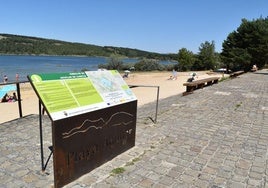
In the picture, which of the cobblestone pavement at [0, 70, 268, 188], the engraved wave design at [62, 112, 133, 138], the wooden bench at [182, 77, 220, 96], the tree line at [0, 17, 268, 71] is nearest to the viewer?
the engraved wave design at [62, 112, 133, 138]

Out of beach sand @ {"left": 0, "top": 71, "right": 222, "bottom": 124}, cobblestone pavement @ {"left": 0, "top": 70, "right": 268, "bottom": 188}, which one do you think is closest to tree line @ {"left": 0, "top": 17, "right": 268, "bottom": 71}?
beach sand @ {"left": 0, "top": 71, "right": 222, "bottom": 124}

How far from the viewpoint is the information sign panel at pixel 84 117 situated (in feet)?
9.32

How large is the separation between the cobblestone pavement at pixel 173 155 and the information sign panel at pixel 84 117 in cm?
19

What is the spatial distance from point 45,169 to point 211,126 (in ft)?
11.9

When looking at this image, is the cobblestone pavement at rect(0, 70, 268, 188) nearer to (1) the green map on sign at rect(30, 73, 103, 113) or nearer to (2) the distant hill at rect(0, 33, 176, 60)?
(1) the green map on sign at rect(30, 73, 103, 113)

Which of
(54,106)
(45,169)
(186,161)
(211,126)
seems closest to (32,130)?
(45,169)

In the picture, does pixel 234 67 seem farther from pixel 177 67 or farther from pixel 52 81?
pixel 52 81

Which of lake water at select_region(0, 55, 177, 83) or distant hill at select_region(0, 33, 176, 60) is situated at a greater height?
distant hill at select_region(0, 33, 176, 60)

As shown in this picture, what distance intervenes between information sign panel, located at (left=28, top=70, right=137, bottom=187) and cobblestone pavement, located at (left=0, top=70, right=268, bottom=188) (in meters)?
0.19

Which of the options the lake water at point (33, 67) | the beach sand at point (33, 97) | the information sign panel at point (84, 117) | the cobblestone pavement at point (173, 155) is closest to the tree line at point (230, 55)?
the lake water at point (33, 67)

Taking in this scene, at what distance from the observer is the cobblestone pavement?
3219mm

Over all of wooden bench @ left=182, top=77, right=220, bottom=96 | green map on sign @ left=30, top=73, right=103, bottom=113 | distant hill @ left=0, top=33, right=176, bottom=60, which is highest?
distant hill @ left=0, top=33, right=176, bottom=60

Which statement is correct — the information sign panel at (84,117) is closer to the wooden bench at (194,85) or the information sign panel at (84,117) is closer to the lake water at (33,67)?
the wooden bench at (194,85)

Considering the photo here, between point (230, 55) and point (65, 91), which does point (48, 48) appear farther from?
point (65, 91)
